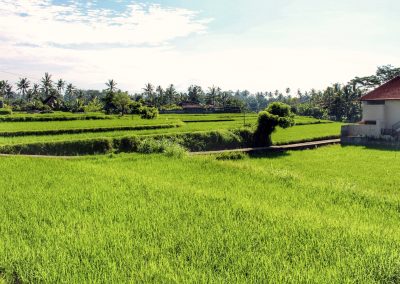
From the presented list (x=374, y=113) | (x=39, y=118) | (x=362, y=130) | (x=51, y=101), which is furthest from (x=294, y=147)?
(x=51, y=101)

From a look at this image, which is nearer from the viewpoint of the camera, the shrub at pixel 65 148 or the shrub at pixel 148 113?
the shrub at pixel 65 148

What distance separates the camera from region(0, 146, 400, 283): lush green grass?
4.12m

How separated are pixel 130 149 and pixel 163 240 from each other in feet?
37.4

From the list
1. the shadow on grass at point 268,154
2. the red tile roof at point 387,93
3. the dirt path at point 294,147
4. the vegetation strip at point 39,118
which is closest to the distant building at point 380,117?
the red tile roof at point 387,93

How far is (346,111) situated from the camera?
162 feet

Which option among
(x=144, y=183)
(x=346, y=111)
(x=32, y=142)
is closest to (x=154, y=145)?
(x=32, y=142)

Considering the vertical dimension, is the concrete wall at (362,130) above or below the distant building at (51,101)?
below

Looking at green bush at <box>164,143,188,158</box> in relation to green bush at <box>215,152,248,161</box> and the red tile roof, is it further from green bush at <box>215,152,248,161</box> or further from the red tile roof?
the red tile roof

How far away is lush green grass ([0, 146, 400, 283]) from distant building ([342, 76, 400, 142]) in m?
11.4

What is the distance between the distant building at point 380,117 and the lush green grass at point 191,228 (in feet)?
37.4

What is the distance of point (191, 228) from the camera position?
5484 millimetres

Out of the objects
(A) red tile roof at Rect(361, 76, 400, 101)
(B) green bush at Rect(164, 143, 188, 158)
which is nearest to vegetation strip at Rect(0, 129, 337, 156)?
(B) green bush at Rect(164, 143, 188, 158)

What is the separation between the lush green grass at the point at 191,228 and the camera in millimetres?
4125

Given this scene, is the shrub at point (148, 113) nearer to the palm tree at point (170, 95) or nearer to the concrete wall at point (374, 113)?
the concrete wall at point (374, 113)
